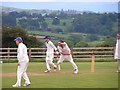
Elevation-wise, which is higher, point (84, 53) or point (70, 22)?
point (70, 22)

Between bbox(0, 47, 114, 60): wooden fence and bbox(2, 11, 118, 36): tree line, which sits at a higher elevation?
bbox(2, 11, 118, 36): tree line

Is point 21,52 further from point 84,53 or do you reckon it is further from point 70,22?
point 70,22

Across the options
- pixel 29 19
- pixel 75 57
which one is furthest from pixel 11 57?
pixel 29 19

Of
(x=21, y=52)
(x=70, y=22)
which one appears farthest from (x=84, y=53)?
(x=21, y=52)

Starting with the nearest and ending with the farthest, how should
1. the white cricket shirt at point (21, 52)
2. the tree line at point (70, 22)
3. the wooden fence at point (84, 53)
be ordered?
1. the white cricket shirt at point (21, 52)
2. the wooden fence at point (84, 53)
3. the tree line at point (70, 22)

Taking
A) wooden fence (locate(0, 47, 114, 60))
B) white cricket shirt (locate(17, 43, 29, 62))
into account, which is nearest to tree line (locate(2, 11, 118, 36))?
wooden fence (locate(0, 47, 114, 60))

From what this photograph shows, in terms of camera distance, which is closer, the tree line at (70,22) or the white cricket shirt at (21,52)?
the white cricket shirt at (21,52)

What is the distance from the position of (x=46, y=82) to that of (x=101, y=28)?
31.0 m

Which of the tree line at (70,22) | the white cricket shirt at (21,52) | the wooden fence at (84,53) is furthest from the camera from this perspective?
the tree line at (70,22)

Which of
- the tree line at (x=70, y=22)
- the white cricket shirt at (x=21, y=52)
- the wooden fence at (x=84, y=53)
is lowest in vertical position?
the wooden fence at (x=84, y=53)

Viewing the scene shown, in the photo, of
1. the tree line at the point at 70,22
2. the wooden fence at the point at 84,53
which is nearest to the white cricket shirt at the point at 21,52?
the wooden fence at the point at 84,53

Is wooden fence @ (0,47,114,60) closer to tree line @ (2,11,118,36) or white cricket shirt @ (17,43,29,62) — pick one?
tree line @ (2,11,118,36)

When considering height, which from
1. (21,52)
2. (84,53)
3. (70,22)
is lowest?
(84,53)

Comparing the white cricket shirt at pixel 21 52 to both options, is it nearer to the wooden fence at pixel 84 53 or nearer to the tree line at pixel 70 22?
the wooden fence at pixel 84 53
